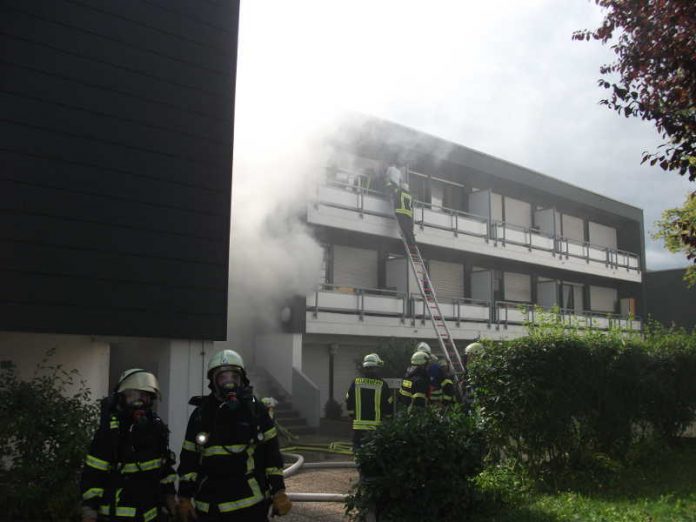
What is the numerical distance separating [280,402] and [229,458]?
41.8ft

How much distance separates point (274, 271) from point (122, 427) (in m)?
13.3

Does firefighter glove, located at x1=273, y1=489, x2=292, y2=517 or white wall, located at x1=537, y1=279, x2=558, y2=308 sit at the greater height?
white wall, located at x1=537, y1=279, x2=558, y2=308

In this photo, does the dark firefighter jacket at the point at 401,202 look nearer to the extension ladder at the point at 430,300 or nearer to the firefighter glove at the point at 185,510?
the extension ladder at the point at 430,300

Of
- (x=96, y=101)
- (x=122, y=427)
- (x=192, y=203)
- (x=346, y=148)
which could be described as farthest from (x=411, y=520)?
(x=346, y=148)

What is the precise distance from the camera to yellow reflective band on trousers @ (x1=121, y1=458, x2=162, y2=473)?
4.14 metres

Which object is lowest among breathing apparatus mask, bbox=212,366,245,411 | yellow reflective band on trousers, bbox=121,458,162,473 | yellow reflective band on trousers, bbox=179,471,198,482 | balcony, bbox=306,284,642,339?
yellow reflective band on trousers, bbox=179,471,198,482

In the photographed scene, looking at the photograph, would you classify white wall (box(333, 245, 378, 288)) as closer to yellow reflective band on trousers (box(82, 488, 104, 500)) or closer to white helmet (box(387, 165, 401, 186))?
white helmet (box(387, 165, 401, 186))

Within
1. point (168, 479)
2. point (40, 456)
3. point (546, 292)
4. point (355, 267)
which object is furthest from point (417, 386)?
point (546, 292)

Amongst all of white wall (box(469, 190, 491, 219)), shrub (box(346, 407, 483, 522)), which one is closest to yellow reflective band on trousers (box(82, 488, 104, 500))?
shrub (box(346, 407, 483, 522))

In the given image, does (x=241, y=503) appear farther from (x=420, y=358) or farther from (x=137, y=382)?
(x=420, y=358)

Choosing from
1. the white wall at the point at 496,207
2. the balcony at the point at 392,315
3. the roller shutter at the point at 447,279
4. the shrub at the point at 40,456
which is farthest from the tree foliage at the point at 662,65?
the white wall at the point at 496,207

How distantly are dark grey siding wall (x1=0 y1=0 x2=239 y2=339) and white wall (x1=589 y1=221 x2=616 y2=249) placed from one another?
2760 centimetres

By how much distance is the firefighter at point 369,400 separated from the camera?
8876 mm

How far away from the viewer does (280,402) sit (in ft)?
54.9
